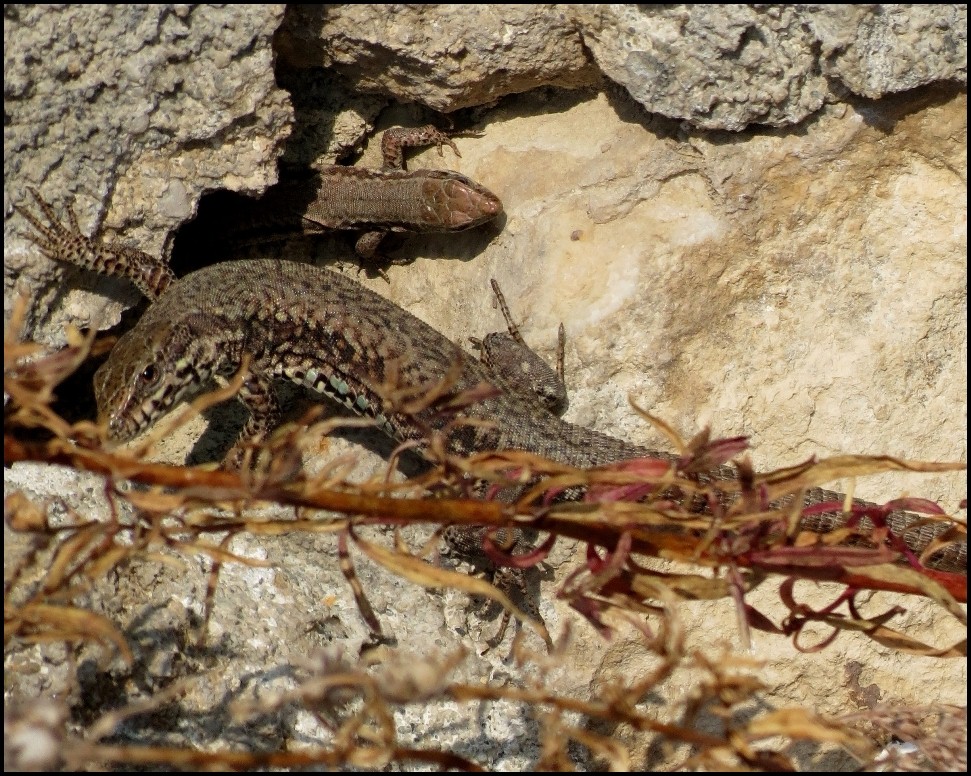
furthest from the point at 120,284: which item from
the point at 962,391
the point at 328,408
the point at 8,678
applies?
the point at 962,391

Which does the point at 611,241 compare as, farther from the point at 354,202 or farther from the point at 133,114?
the point at 133,114

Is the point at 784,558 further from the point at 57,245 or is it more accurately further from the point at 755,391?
the point at 57,245

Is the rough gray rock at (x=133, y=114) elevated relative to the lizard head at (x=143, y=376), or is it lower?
elevated

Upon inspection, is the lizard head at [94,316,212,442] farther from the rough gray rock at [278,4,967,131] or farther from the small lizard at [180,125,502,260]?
the rough gray rock at [278,4,967,131]

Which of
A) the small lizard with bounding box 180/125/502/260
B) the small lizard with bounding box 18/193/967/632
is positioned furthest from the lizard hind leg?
the small lizard with bounding box 180/125/502/260

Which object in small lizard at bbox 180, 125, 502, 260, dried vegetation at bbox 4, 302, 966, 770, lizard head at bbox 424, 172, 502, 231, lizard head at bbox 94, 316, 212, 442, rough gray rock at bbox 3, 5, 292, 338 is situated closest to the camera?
dried vegetation at bbox 4, 302, 966, 770

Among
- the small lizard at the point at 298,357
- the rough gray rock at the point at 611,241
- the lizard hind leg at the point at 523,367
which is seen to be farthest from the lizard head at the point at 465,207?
the small lizard at the point at 298,357

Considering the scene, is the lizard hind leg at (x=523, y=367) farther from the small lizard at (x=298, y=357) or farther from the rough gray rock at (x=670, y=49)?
the rough gray rock at (x=670, y=49)
